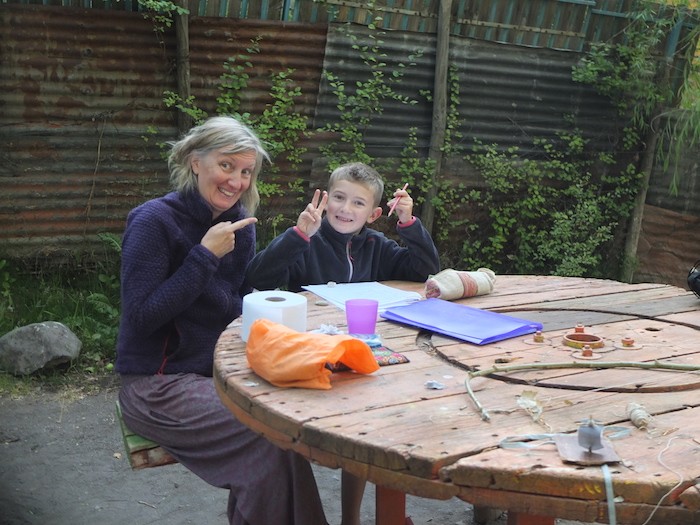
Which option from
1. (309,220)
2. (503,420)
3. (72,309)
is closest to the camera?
(503,420)

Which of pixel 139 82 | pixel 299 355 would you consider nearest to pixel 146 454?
pixel 299 355

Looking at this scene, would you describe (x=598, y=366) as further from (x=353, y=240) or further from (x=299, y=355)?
(x=353, y=240)

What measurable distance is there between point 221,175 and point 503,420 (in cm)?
141

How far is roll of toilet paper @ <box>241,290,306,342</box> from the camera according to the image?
2027 millimetres

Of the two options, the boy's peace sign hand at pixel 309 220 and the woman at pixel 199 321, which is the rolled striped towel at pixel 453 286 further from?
the woman at pixel 199 321

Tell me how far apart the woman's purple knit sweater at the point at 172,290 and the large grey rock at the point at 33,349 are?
1972mm

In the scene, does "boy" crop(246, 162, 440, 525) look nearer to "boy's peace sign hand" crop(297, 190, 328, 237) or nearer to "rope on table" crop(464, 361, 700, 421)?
"boy's peace sign hand" crop(297, 190, 328, 237)

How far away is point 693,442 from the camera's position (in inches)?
59.4

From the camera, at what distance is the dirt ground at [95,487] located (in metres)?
3.07

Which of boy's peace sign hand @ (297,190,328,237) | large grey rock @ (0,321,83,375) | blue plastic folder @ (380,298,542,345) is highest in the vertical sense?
boy's peace sign hand @ (297,190,328,237)

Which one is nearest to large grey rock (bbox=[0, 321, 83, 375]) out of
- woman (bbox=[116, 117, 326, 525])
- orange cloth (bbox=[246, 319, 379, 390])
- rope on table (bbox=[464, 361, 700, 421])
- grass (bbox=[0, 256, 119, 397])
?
grass (bbox=[0, 256, 119, 397])

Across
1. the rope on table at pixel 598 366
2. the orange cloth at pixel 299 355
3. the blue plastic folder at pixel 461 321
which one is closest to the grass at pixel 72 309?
the blue plastic folder at pixel 461 321

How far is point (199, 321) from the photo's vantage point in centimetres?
260

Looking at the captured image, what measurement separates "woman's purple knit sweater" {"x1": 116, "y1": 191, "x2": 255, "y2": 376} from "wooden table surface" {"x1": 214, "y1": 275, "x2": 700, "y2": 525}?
0.23 m
